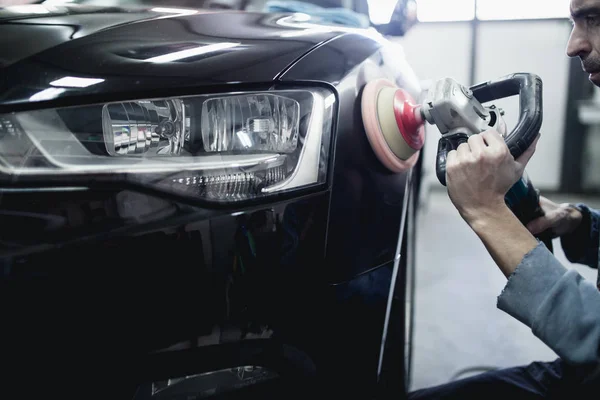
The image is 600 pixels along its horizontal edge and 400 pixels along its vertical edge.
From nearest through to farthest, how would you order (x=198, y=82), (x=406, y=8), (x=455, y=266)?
(x=198, y=82) < (x=406, y=8) < (x=455, y=266)

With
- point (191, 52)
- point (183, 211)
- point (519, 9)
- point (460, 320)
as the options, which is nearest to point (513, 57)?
point (519, 9)

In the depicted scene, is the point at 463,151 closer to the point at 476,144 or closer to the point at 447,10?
the point at 476,144

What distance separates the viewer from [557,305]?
72cm

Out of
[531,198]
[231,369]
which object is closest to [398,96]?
[531,198]

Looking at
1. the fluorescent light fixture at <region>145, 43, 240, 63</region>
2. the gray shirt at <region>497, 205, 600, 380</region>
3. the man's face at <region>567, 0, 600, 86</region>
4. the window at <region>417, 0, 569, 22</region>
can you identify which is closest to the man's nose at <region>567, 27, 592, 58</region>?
the man's face at <region>567, 0, 600, 86</region>

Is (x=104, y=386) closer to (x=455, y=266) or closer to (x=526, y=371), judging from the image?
(x=526, y=371)

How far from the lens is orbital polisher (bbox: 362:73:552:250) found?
78 cm

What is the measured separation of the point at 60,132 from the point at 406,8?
1.13 metres

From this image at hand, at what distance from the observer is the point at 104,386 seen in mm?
681

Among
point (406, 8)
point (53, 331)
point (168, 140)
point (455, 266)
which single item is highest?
point (406, 8)

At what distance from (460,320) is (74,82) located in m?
1.83

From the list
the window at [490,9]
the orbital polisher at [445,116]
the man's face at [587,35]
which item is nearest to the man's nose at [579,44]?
the man's face at [587,35]

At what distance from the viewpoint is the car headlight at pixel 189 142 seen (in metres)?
0.67

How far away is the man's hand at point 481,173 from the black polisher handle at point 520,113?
0.02 meters
